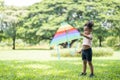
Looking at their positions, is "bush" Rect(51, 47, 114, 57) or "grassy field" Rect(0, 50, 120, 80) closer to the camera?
"grassy field" Rect(0, 50, 120, 80)

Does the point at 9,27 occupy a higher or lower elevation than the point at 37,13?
lower

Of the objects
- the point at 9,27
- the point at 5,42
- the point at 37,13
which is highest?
the point at 37,13

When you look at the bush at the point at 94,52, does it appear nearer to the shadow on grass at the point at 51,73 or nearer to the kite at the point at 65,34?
the kite at the point at 65,34

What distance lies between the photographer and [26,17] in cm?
4509

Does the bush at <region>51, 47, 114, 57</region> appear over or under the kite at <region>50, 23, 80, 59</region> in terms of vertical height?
under

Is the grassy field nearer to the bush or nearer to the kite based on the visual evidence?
the kite

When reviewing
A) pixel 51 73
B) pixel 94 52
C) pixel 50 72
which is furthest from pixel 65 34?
pixel 94 52

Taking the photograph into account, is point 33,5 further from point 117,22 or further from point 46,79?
point 46,79

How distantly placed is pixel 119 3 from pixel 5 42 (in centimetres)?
3214

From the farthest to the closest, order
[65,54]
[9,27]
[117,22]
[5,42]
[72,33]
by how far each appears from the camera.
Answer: [5,42]
[9,27]
[117,22]
[65,54]
[72,33]

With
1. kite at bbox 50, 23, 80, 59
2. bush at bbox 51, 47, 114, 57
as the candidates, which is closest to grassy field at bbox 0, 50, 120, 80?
kite at bbox 50, 23, 80, 59

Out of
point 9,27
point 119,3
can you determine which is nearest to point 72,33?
point 119,3

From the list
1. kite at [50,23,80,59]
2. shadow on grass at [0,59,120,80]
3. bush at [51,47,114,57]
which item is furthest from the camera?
bush at [51,47,114,57]

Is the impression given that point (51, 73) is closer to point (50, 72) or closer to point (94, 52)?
point (50, 72)
